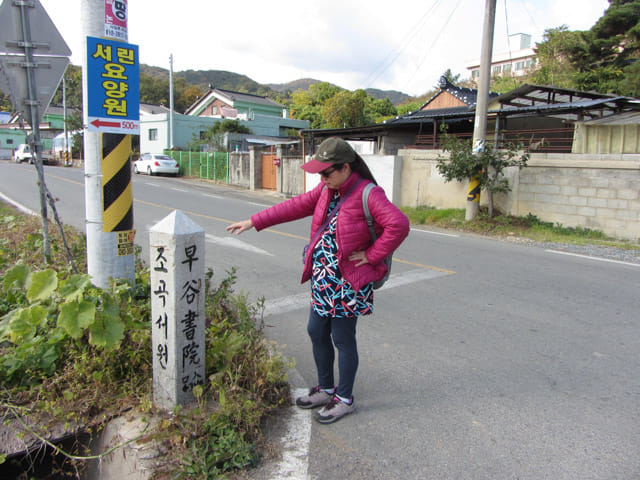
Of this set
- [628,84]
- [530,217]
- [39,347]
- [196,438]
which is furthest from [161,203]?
[628,84]

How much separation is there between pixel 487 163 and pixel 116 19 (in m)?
9.45

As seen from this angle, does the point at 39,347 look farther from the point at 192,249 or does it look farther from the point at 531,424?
the point at 531,424

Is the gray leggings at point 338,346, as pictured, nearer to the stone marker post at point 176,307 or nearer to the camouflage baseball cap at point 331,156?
the stone marker post at point 176,307

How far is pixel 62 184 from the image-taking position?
65.1 ft

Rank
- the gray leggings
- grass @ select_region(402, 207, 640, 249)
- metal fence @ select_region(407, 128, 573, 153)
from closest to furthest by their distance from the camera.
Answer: the gray leggings, grass @ select_region(402, 207, 640, 249), metal fence @ select_region(407, 128, 573, 153)

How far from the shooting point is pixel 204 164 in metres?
27.1

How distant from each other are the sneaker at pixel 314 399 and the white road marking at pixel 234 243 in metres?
4.83

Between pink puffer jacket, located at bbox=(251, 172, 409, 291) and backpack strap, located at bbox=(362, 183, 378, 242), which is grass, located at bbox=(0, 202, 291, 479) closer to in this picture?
pink puffer jacket, located at bbox=(251, 172, 409, 291)

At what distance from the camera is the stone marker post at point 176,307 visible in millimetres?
2705

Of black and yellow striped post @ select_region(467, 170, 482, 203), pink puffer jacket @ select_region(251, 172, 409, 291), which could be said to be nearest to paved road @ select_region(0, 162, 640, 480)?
pink puffer jacket @ select_region(251, 172, 409, 291)

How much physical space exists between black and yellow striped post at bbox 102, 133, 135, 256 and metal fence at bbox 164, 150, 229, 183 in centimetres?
2197

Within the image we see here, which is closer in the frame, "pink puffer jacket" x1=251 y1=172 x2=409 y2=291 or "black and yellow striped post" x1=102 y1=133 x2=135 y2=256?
"pink puffer jacket" x1=251 y1=172 x2=409 y2=291

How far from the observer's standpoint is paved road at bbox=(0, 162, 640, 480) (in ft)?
9.09

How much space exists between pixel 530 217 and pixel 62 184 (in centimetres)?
1796
